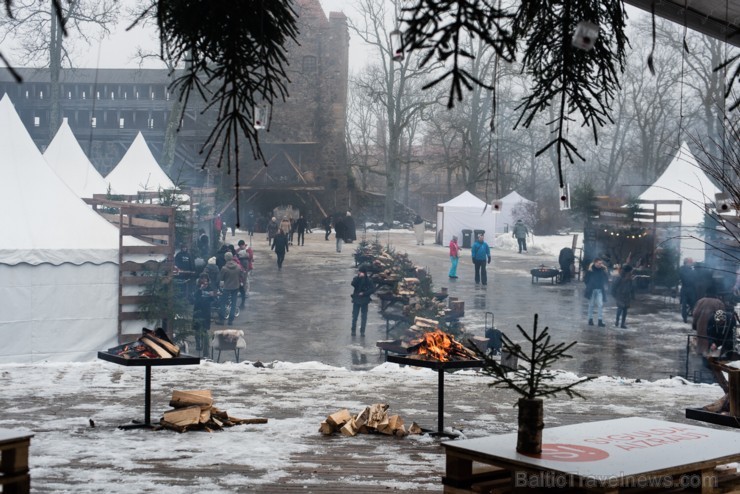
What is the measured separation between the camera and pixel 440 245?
39.3 meters

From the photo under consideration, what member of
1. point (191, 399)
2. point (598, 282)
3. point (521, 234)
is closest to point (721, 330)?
point (598, 282)

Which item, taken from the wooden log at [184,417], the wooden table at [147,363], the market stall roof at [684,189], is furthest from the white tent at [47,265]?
the market stall roof at [684,189]

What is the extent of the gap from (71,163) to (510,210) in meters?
24.1

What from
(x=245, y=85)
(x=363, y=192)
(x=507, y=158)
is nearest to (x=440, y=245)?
(x=363, y=192)

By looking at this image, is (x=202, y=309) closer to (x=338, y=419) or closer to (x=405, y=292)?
(x=405, y=292)

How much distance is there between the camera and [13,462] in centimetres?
473

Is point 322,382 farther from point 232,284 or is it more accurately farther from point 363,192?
point 363,192

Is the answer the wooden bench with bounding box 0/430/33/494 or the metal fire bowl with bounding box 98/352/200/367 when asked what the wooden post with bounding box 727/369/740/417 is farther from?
the wooden bench with bounding box 0/430/33/494

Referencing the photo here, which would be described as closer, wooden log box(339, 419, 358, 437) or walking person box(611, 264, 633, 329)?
wooden log box(339, 419, 358, 437)

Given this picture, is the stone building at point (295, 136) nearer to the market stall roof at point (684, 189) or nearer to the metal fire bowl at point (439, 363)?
the market stall roof at point (684, 189)

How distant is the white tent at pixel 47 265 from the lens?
43.8ft

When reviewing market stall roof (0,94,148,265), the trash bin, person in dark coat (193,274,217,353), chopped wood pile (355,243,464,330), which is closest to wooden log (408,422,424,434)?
market stall roof (0,94,148,265)

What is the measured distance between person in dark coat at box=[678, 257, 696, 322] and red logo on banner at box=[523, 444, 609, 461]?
16.6 metres

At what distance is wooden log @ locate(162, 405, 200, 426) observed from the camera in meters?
7.80
